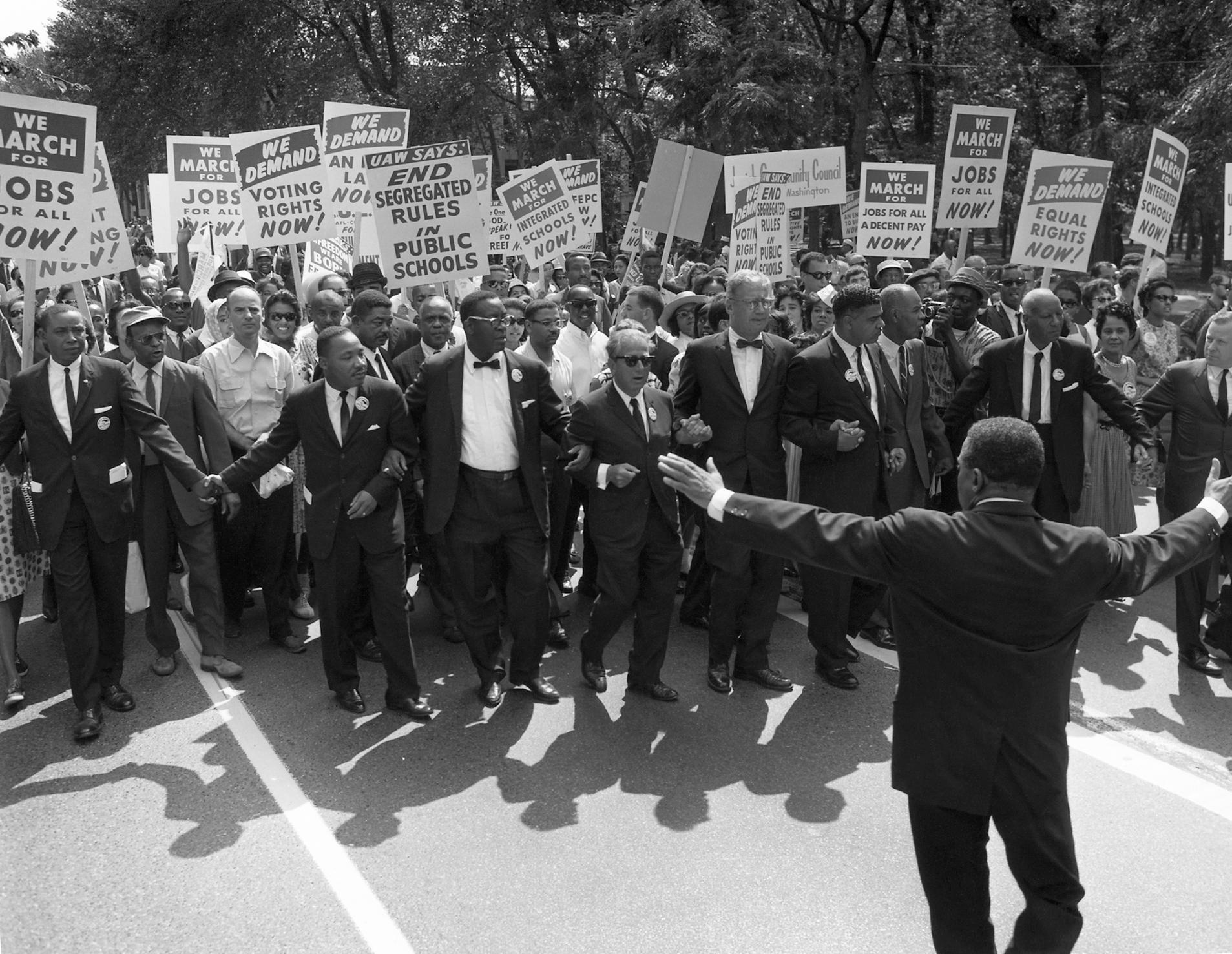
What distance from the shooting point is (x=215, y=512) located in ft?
24.5

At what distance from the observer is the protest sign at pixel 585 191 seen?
453 inches

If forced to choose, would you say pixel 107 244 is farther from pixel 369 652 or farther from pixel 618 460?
pixel 618 460

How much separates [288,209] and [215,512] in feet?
13.1

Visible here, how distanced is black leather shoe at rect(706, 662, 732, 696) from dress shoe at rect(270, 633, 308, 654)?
249 cm

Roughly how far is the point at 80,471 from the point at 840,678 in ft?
13.6

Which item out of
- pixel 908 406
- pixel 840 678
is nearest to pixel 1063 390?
pixel 908 406

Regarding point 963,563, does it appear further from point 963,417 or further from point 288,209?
point 288,209

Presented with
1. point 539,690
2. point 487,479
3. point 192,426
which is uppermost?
point 192,426

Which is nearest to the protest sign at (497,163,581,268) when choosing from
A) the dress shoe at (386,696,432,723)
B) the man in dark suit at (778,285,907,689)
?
the man in dark suit at (778,285,907,689)

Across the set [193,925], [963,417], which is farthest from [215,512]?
[963,417]

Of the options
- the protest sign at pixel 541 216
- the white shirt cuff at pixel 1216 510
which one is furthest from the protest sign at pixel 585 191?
the white shirt cuff at pixel 1216 510

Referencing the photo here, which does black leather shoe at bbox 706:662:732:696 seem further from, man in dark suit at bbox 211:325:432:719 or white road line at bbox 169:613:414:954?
white road line at bbox 169:613:414:954

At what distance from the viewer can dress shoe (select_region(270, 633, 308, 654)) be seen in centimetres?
Result: 733

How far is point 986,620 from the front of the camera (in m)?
3.41
